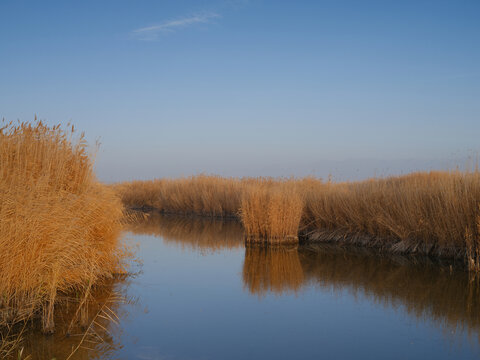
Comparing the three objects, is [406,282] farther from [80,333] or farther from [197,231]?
[197,231]

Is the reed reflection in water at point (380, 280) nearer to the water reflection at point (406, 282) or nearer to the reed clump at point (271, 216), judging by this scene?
the water reflection at point (406, 282)

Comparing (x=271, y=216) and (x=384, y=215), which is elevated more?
(x=384, y=215)

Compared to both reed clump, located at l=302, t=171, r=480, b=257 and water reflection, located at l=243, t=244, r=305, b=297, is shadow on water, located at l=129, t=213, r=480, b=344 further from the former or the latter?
reed clump, located at l=302, t=171, r=480, b=257

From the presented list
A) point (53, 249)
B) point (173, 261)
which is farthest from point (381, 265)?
point (53, 249)

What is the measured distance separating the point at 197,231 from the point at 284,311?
27.4 feet

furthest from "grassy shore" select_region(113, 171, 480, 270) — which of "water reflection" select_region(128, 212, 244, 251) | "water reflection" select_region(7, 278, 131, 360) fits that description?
"water reflection" select_region(7, 278, 131, 360)

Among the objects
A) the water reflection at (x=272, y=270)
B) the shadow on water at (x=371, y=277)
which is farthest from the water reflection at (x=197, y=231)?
the water reflection at (x=272, y=270)

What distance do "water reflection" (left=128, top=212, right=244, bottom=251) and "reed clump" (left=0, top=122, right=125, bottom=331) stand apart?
2328 millimetres

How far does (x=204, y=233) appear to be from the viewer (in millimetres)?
13312

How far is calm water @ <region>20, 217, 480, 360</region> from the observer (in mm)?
4395

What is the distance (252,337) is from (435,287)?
3.49m

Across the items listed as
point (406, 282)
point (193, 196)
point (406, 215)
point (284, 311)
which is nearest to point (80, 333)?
point (284, 311)

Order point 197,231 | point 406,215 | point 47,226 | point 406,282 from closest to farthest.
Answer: point 47,226 < point 406,282 < point 406,215 < point 197,231

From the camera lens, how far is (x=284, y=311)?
18.7 feet
